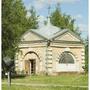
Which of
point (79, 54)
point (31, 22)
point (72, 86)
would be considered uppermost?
point (31, 22)

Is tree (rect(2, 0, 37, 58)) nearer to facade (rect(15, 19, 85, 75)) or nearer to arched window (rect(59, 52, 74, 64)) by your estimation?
facade (rect(15, 19, 85, 75))

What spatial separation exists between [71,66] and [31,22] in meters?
0.46

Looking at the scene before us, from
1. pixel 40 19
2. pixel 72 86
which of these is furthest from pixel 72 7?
pixel 72 86

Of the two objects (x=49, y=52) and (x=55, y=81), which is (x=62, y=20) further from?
(x=55, y=81)

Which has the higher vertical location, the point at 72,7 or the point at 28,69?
the point at 72,7

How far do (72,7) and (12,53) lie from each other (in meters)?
0.63

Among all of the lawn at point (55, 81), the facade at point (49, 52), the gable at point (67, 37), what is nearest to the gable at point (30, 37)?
the facade at point (49, 52)

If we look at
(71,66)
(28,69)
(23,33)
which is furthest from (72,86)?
(23,33)

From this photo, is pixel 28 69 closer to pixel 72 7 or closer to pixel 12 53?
pixel 12 53

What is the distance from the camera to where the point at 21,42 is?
2.98 m

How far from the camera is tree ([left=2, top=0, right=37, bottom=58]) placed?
287cm

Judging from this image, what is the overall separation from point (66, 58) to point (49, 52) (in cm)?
15

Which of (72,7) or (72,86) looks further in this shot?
(72,86)

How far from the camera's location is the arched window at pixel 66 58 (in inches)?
114
